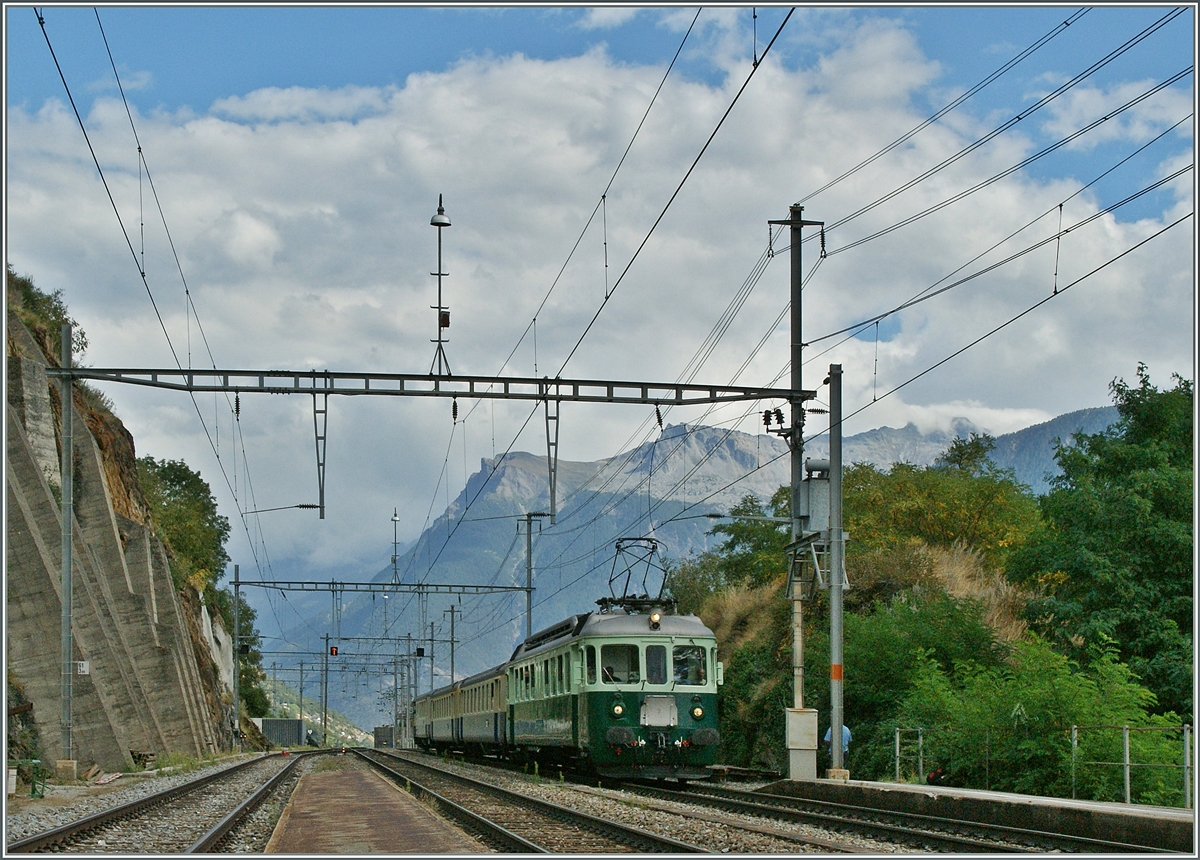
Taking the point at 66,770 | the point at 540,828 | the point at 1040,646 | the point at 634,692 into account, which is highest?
the point at 1040,646

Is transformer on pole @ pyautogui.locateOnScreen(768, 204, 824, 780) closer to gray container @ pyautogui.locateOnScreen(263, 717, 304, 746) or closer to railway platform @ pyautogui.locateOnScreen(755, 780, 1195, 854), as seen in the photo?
railway platform @ pyautogui.locateOnScreen(755, 780, 1195, 854)

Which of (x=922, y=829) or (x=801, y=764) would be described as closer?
(x=922, y=829)

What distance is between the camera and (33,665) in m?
28.7

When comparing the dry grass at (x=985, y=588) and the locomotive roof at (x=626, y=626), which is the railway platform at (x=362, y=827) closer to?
the locomotive roof at (x=626, y=626)

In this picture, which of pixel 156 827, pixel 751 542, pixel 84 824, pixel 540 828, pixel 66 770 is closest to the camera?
pixel 84 824

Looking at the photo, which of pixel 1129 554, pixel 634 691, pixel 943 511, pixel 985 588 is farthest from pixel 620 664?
pixel 943 511

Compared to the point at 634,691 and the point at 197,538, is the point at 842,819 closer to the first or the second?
the point at 634,691

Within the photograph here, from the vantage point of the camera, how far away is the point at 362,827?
1605 centimetres

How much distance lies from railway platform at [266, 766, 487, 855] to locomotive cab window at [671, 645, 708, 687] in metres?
5.42

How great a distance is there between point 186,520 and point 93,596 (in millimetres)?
42117

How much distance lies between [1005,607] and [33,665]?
21938 millimetres

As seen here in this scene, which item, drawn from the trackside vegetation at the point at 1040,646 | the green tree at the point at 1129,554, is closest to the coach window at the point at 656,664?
the trackside vegetation at the point at 1040,646

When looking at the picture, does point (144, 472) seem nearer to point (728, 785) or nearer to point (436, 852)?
point (728, 785)

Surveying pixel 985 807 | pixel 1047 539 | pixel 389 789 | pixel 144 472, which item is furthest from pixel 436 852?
pixel 144 472
